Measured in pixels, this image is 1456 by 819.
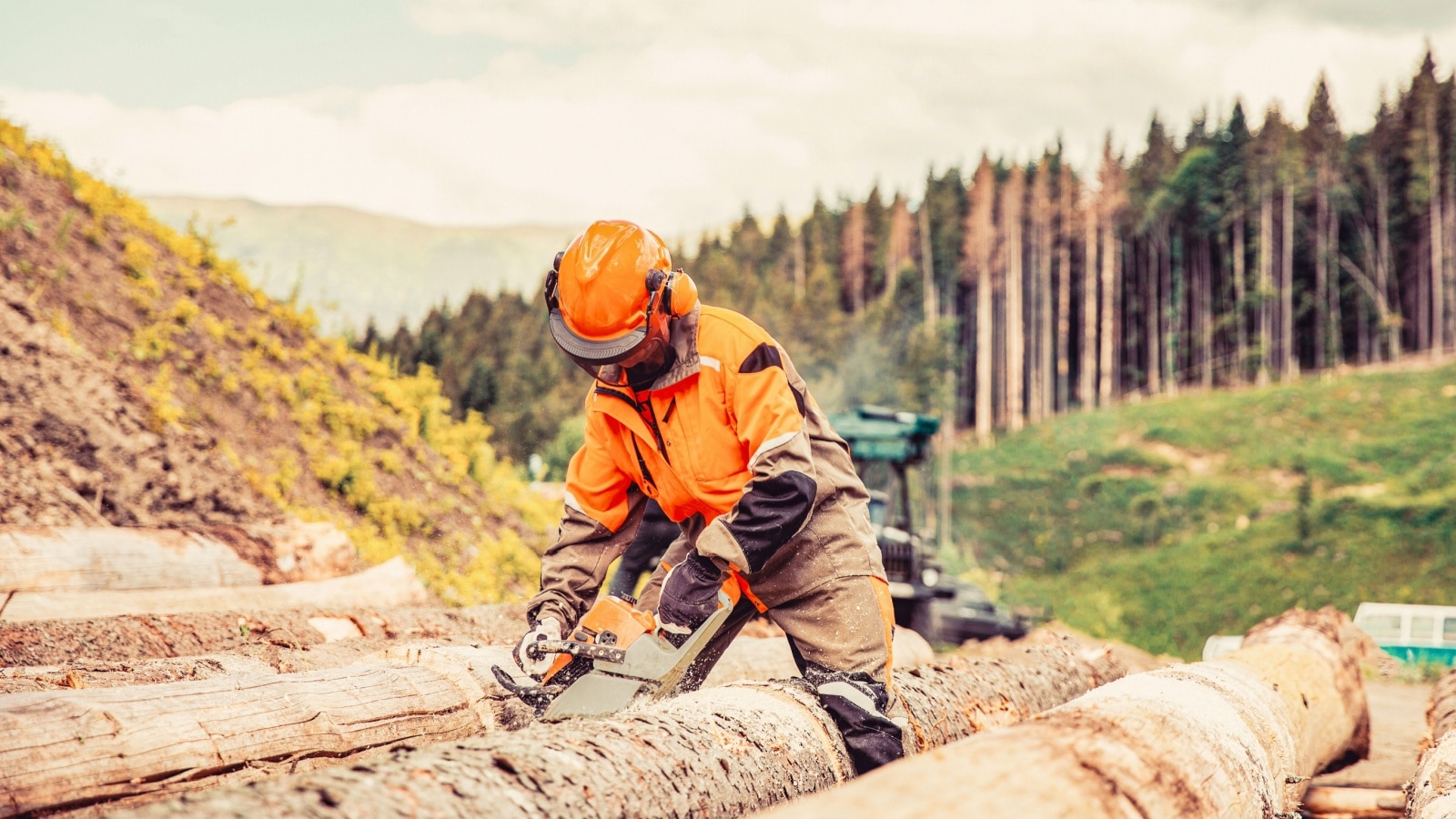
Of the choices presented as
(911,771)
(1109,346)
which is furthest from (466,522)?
(1109,346)

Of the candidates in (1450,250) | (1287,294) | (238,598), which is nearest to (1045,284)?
(1287,294)

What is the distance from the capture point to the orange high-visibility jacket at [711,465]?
3.15 meters

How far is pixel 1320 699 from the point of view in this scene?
5.66 m

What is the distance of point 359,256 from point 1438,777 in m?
123

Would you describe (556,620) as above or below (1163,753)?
above

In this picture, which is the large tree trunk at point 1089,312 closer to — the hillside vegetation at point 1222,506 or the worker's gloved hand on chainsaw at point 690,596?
the hillside vegetation at point 1222,506

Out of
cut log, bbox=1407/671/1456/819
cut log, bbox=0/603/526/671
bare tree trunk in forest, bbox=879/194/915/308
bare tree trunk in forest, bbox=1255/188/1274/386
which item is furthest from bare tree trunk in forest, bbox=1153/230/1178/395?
cut log, bbox=0/603/526/671

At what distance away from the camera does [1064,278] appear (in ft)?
172

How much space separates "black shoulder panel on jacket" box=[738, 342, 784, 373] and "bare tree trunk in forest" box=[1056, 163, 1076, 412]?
164 feet

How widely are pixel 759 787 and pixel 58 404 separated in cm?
632

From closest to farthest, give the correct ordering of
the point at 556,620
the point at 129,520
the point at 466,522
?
the point at 556,620 < the point at 129,520 < the point at 466,522

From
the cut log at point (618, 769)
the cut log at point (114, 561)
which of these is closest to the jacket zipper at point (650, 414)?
the cut log at point (618, 769)

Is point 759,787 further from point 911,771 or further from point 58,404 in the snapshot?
point 58,404

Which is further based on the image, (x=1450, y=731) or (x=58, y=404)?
(x=58, y=404)
